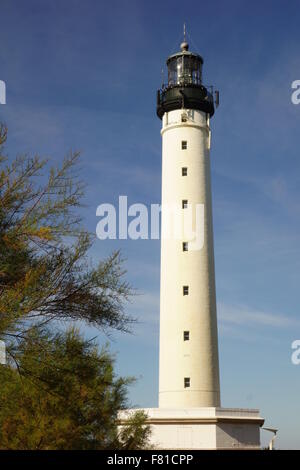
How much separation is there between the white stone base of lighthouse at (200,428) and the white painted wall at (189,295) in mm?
1722

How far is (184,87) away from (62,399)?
2405 cm

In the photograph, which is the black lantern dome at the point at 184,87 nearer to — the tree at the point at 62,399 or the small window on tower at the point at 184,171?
the small window on tower at the point at 184,171

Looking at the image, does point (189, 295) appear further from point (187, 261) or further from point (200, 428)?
point (200, 428)

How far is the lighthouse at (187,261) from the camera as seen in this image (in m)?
30.7

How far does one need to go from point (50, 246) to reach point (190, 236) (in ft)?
65.3

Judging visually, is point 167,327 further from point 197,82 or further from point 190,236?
point 197,82

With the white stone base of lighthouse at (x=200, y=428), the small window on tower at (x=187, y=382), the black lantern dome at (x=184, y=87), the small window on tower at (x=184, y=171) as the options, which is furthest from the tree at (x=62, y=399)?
the black lantern dome at (x=184, y=87)

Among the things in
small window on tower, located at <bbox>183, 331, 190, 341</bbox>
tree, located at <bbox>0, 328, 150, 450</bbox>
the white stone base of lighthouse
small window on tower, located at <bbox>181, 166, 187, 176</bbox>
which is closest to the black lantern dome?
small window on tower, located at <bbox>181, 166, 187, 176</bbox>

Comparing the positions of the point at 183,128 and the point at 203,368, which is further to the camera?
the point at 183,128

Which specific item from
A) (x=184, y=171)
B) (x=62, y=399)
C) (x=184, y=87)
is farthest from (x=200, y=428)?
(x=184, y=87)

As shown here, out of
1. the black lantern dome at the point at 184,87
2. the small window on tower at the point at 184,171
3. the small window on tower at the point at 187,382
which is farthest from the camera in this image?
the black lantern dome at the point at 184,87
